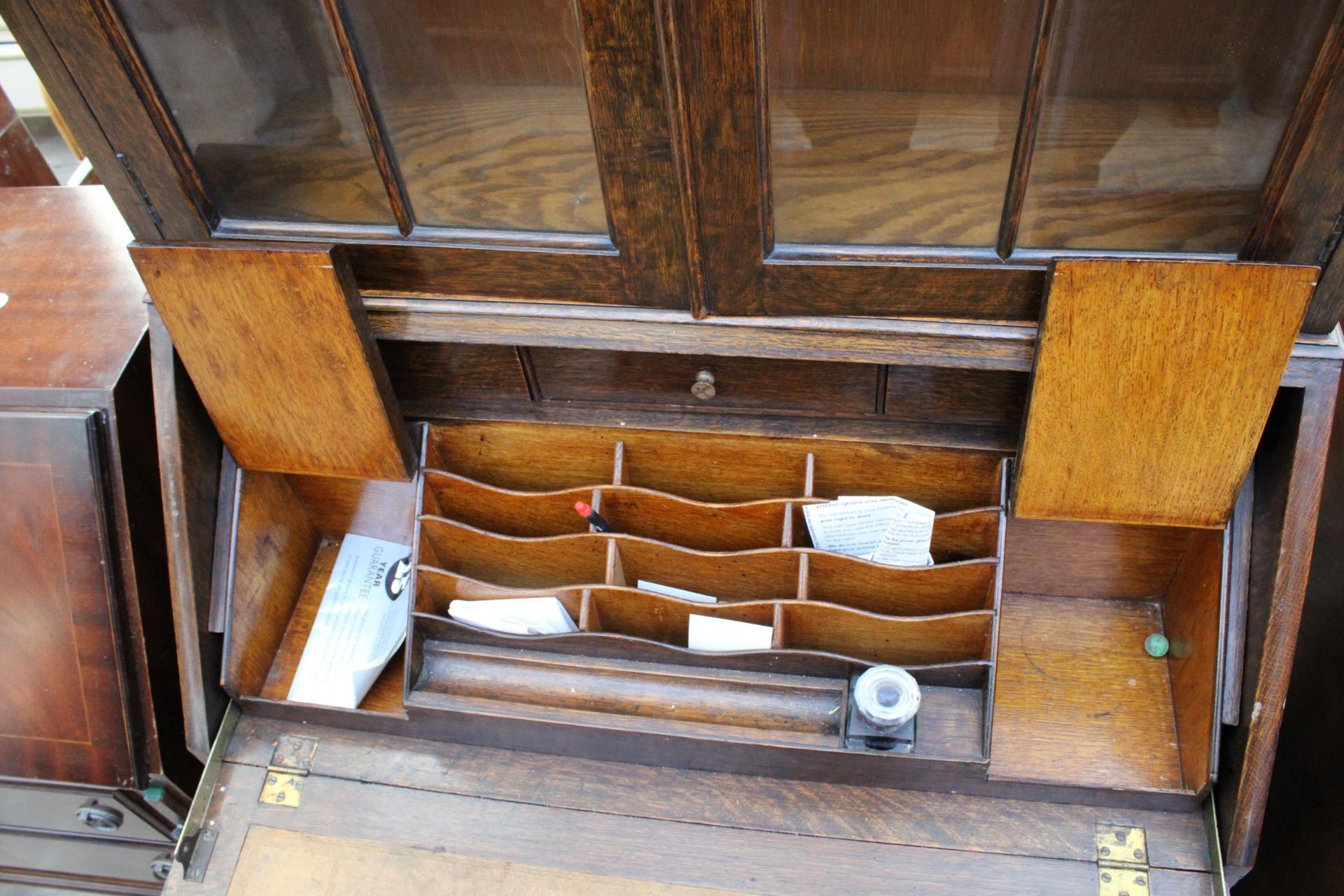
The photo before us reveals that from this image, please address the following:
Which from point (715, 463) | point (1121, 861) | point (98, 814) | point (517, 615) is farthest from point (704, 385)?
point (98, 814)

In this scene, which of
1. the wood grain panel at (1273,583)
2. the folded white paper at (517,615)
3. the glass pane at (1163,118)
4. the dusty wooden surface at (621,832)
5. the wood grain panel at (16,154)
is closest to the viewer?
the glass pane at (1163,118)

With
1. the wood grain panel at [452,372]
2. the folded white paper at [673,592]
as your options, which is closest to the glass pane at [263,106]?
the wood grain panel at [452,372]

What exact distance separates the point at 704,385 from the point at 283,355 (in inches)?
18.7

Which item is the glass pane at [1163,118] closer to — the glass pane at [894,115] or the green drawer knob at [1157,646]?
the glass pane at [894,115]

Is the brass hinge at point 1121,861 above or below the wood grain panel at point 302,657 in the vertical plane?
below

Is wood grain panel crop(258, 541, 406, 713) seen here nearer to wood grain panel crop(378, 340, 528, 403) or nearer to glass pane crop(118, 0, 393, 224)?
wood grain panel crop(378, 340, 528, 403)

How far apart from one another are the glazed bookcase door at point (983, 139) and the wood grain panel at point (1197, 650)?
1.27 ft

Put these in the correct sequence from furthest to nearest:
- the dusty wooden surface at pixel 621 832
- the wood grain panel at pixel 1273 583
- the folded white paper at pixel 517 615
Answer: the folded white paper at pixel 517 615 < the dusty wooden surface at pixel 621 832 < the wood grain panel at pixel 1273 583

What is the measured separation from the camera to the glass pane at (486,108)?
2.91 feet

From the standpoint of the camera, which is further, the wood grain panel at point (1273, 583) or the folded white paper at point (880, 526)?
the folded white paper at point (880, 526)

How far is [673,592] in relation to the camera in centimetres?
125

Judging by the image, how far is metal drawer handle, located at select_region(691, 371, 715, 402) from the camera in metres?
1.13

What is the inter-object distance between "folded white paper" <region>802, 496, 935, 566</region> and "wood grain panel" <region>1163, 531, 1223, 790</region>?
308 millimetres

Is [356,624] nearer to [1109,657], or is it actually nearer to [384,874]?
[384,874]
